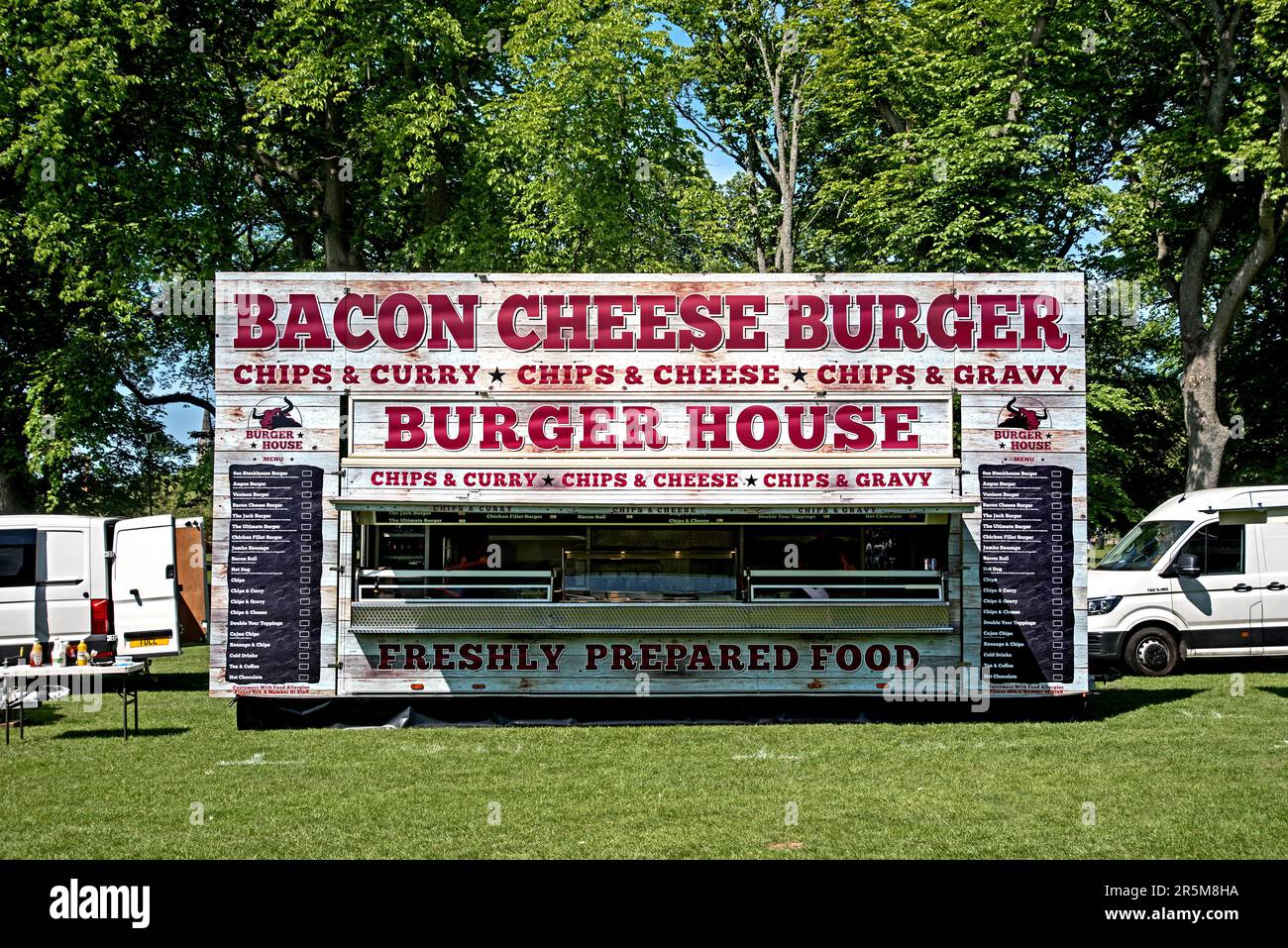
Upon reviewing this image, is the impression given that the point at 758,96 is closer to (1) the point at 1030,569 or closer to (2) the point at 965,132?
(2) the point at 965,132

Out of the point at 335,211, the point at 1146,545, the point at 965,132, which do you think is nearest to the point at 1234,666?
the point at 1146,545

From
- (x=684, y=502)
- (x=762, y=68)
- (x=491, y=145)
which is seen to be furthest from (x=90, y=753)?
(x=762, y=68)

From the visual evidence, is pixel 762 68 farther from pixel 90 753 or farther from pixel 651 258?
pixel 90 753

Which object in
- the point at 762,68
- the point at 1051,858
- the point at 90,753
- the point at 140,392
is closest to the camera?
the point at 1051,858

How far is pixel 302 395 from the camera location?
470 inches

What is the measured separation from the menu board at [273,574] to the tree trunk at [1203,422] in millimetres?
16454

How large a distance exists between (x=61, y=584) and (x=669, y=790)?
421 inches

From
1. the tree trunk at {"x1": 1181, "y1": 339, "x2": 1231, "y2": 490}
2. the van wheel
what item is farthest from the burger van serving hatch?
the tree trunk at {"x1": 1181, "y1": 339, "x2": 1231, "y2": 490}

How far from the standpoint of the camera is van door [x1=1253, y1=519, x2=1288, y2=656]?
52.7 ft

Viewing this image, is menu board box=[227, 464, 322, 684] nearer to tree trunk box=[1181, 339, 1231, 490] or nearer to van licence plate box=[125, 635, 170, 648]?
van licence plate box=[125, 635, 170, 648]

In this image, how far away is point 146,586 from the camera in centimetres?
1677

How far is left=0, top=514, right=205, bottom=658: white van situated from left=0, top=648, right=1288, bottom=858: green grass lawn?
10.7ft

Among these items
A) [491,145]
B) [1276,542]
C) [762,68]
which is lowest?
[1276,542]

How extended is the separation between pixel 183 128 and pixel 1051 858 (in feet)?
70.0
